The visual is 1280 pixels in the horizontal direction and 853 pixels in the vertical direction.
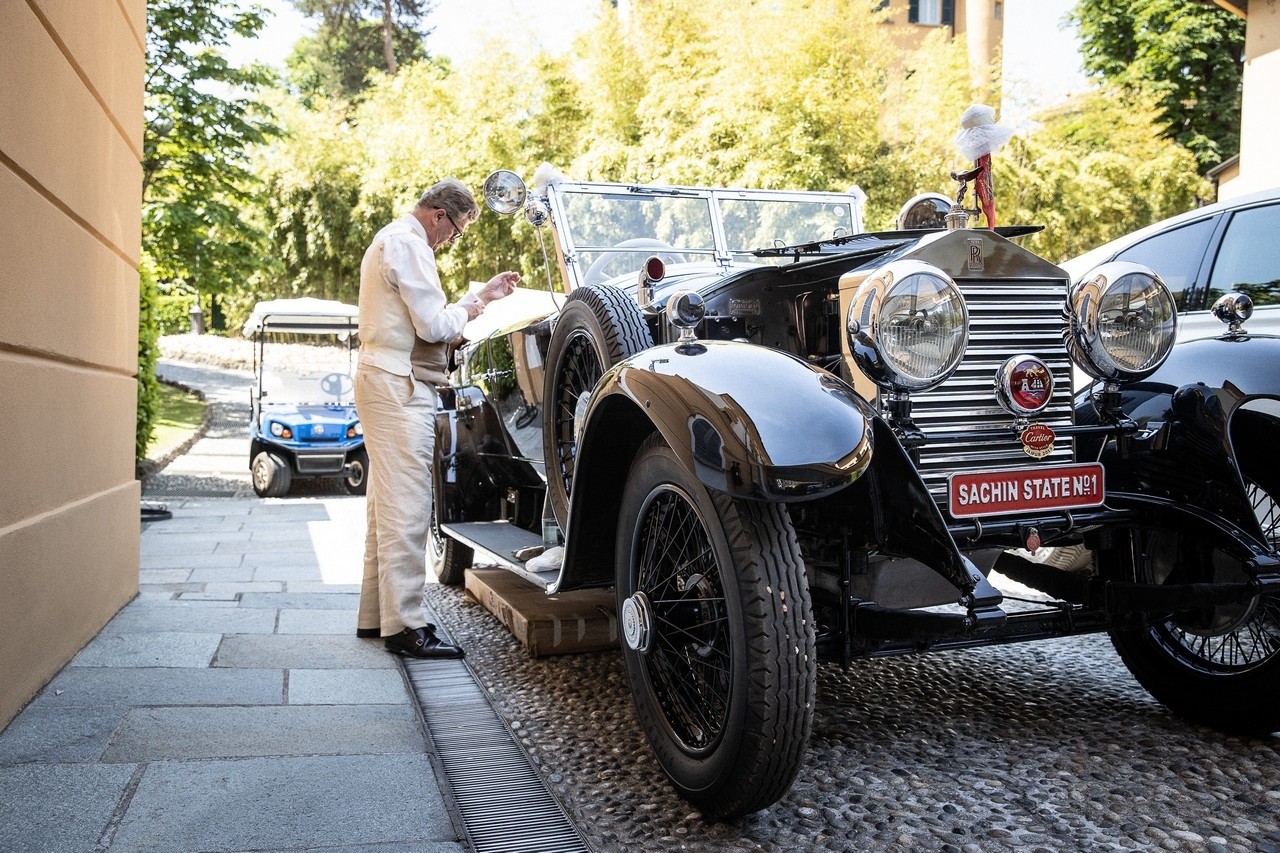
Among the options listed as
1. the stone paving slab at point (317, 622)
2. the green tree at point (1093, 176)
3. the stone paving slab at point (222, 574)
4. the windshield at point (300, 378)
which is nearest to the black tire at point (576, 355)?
the stone paving slab at point (317, 622)

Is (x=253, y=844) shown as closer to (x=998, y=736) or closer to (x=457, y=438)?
(x=998, y=736)

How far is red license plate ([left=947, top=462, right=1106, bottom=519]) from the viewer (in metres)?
2.74

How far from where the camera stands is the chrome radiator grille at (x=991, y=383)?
291 centimetres

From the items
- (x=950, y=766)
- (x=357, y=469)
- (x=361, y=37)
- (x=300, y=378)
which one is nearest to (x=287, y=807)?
(x=950, y=766)

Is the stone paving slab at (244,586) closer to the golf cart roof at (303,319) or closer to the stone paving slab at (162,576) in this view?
the stone paving slab at (162,576)

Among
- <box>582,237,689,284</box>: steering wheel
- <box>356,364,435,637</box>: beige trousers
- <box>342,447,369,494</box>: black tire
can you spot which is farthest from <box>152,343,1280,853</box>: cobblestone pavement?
<box>342,447,369,494</box>: black tire

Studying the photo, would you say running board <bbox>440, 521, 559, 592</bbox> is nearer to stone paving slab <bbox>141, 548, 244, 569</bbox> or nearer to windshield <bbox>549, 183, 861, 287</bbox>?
windshield <bbox>549, 183, 861, 287</bbox>

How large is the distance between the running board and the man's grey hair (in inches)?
55.7

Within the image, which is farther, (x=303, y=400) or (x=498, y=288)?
(x=303, y=400)

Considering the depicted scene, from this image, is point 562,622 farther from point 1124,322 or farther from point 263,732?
point 1124,322

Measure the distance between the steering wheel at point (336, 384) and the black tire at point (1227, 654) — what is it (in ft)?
35.3

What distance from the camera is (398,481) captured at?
4.36m

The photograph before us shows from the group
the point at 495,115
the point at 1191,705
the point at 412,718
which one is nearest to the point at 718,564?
the point at 412,718

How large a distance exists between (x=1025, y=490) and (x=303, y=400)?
11284 millimetres
